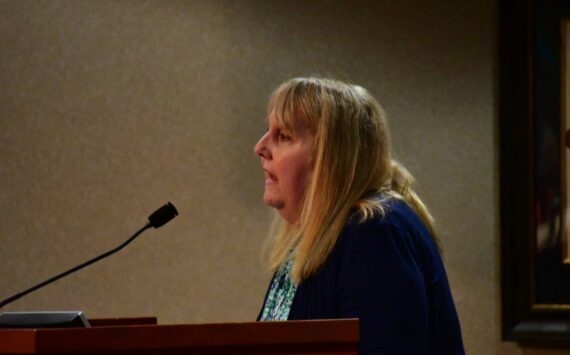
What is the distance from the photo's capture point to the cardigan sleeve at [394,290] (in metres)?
1.59

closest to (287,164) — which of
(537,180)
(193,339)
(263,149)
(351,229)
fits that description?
(263,149)

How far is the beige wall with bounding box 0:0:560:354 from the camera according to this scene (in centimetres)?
313

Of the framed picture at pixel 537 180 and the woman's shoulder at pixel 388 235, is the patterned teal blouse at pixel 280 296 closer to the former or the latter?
the woman's shoulder at pixel 388 235

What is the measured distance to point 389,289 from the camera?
1.62m

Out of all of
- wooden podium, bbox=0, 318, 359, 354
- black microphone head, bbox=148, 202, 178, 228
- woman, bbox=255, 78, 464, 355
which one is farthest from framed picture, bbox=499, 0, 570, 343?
wooden podium, bbox=0, 318, 359, 354

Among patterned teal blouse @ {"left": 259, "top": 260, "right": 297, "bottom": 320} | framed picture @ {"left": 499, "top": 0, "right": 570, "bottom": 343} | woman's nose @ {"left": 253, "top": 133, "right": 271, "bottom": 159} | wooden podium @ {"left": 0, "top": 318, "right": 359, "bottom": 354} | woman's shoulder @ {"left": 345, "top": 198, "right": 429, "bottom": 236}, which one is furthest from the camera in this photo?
framed picture @ {"left": 499, "top": 0, "right": 570, "bottom": 343}

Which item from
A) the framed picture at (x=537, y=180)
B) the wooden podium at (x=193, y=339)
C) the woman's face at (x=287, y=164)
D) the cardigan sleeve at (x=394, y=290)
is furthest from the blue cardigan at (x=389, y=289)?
the framed picture at (x=537, y=180)

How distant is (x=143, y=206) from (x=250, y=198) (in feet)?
1.21

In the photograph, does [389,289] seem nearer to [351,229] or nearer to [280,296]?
[351,229]

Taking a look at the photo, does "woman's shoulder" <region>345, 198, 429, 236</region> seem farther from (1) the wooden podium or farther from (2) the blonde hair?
(1) the wooden podium

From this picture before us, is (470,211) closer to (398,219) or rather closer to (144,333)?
(398,219)

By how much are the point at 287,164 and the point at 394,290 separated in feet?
1.44

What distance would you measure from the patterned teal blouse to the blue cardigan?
8 cm

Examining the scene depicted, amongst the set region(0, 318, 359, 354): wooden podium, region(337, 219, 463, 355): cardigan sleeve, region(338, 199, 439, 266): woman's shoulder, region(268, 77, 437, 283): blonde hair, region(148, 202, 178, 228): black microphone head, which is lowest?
region(0, 318, 359, 354): wooden podium
